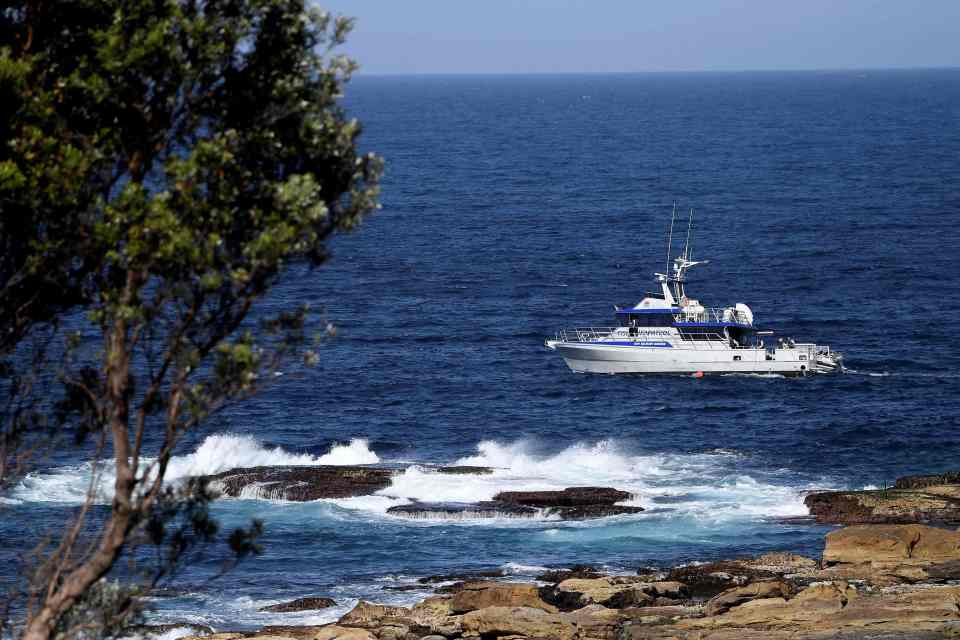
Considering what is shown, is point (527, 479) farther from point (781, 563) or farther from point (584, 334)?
point (584, 334)

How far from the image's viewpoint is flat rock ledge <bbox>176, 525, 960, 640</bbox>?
38.1 m

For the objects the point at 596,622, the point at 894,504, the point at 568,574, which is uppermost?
the point at 596,622

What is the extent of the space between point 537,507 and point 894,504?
13.3 metres

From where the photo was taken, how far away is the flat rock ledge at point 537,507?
2245 inches

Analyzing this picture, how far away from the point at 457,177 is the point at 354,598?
481 ft

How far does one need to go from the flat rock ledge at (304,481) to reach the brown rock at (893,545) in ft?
65.3

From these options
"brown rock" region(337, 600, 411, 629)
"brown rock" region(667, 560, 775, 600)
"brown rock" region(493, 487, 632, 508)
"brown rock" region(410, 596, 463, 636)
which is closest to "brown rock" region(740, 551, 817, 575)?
"brown rock" region(667, 560, 775, 600)

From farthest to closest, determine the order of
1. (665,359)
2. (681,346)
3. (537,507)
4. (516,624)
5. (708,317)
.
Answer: (708,317)
(681,346)
(665,359)
(537,507)
(516,624)

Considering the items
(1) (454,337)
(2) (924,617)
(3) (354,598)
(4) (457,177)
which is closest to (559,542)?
(3) (354,598)

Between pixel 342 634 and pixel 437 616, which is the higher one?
pixel 342 634

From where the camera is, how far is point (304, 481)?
60.8m

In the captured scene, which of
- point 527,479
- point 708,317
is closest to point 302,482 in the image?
point 527,479

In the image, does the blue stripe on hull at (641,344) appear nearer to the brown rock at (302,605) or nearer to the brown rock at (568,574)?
the brown rock at (568,574)

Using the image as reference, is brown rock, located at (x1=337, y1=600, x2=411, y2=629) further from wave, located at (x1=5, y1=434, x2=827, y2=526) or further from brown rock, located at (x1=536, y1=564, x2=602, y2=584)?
wave, located at (x1=5, y1=434, x2=827, y2=526)
